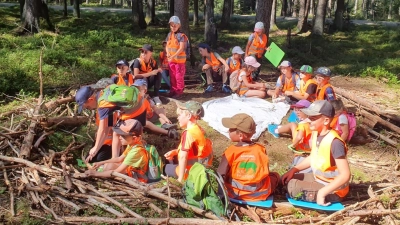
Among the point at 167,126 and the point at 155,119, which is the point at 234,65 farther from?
the point at 167,126

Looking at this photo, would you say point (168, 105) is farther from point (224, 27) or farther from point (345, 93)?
point (224, 27)

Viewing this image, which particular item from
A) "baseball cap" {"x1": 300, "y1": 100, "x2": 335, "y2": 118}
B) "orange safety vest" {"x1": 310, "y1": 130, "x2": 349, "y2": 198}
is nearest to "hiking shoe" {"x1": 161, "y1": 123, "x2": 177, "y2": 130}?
"orange safety vest" {"x1": 310, "y1": 130, "x2": 349, "y2": 198}

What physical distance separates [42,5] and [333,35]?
1516 cm

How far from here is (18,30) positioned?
49.4 ft

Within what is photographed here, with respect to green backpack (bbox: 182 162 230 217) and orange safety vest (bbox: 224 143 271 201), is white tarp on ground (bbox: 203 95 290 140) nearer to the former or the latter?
orange safety vest (bbox: 224 143 271 201)

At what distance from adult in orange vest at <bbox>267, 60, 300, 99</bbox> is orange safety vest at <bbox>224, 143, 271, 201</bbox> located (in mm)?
4266

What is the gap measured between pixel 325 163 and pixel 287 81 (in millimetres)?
4463

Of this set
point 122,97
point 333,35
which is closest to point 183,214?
point 122,97

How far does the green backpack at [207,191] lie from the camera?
13.9ft

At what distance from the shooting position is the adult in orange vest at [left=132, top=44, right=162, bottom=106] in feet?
27.9

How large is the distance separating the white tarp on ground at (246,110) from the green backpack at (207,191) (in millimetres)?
3312

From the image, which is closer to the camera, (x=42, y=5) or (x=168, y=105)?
(x=168, y=105)

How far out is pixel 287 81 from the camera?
28.6ft

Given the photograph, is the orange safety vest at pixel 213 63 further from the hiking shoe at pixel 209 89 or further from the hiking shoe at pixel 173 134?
the hiking shoe at pixel 173 134
